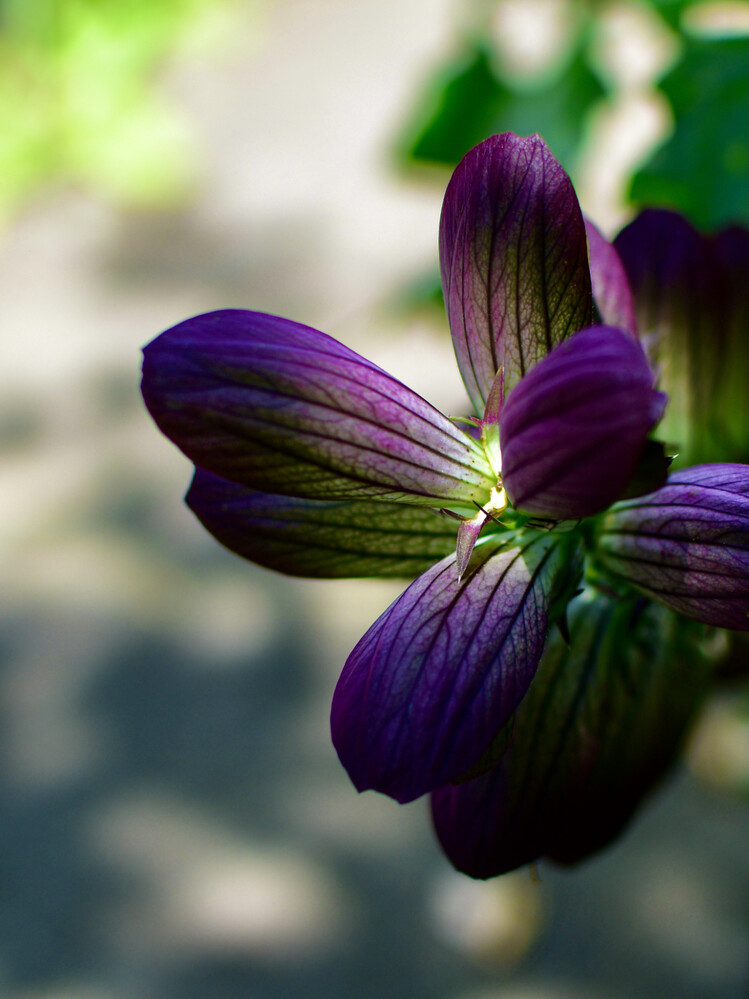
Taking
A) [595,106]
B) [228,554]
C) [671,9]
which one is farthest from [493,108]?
[228,554]

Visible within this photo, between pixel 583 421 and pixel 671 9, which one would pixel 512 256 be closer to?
pixel 583 421

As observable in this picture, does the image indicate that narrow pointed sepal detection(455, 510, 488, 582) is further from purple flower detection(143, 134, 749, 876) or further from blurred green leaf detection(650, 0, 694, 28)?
→ blurred green leaf detection(650, 0, 694, 28)

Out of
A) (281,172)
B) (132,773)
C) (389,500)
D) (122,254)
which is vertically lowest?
(132,773)

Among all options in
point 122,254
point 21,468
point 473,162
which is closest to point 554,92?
point 473,162

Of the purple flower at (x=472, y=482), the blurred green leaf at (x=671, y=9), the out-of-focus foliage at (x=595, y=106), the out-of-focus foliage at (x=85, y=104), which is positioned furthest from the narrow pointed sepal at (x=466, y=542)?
the out-of-focus foliage at (x=85, y=104)

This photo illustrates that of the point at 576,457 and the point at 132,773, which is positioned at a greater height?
the point at 576,457

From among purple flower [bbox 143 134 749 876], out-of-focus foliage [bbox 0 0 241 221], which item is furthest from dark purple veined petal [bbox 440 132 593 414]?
out-of-focus foliage [bbox 0 0 241 221]

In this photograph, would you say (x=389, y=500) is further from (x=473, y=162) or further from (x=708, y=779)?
(x=708, y=779)
